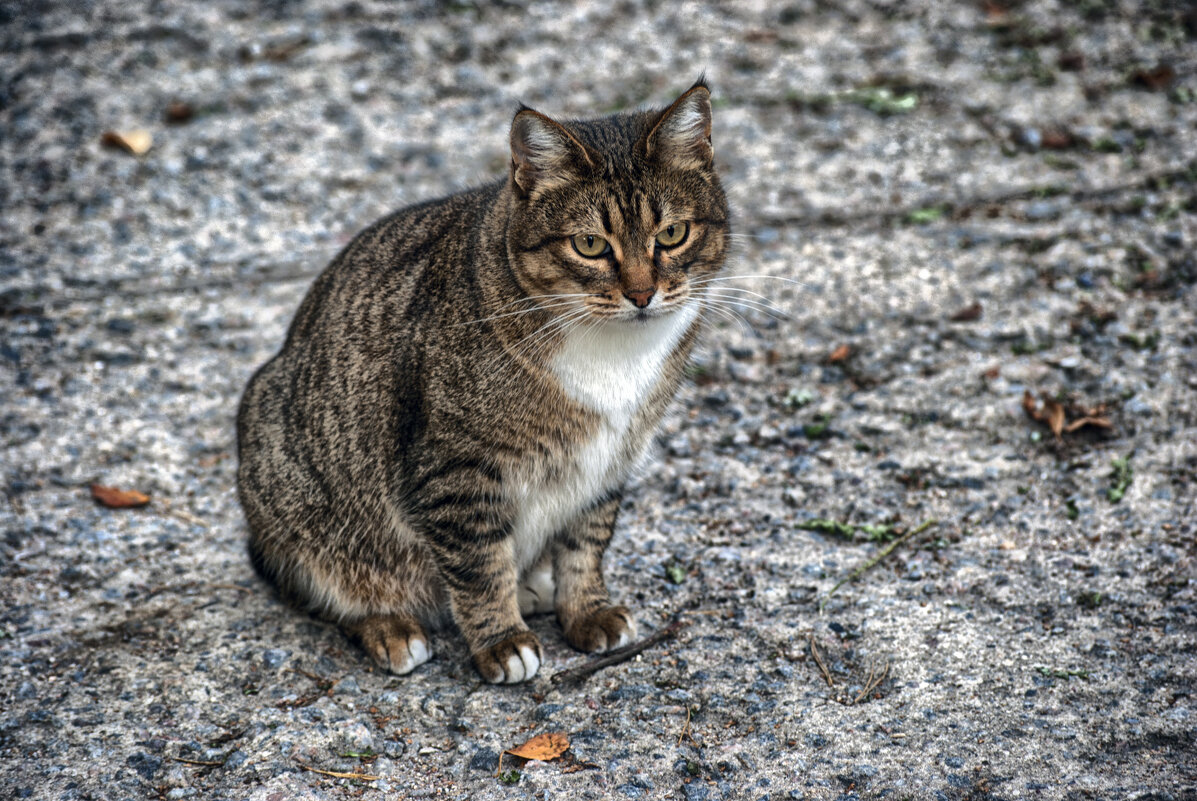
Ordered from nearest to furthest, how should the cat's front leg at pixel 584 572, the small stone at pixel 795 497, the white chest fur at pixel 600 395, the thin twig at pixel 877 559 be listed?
the white chest fur at pixel 600 395
the cat's front leg at pixel 584 572
the thin twig at pixel 877 559
the small stone at pixel 795 497

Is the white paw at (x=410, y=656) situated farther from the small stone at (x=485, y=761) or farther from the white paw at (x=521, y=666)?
the small stone at (x=485, y=761)

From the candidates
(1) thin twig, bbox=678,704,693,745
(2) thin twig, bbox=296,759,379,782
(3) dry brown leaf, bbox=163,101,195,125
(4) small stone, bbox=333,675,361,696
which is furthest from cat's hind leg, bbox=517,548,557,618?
(3) dry brown leaf, bbox=163,101,195,125

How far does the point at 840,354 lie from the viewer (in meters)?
4.87

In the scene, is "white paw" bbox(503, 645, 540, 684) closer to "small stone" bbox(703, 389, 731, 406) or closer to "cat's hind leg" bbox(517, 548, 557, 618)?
"cat's hind leg" bbox(517, 548, 557, 618)

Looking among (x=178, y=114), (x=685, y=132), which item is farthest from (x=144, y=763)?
(x=178, y=114)

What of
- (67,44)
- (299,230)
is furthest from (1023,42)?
(67,44)

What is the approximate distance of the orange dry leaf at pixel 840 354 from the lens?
486 centimetres

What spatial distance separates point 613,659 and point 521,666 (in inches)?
11.8

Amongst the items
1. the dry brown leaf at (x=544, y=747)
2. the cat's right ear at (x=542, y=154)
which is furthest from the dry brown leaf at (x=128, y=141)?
the dry brown leaf at (x=544, y=747)

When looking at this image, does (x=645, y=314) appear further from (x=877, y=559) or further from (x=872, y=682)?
(x=877, y=559)

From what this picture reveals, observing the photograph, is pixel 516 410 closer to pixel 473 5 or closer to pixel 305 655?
pixel 305 655

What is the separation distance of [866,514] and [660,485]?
85cm

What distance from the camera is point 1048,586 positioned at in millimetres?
3598

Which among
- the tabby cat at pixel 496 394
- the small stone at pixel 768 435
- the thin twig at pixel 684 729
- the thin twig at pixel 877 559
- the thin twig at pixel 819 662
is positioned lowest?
the thin twig at pixel 877 559
